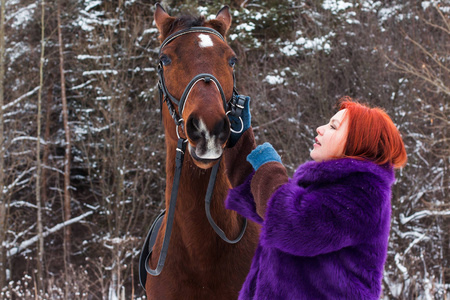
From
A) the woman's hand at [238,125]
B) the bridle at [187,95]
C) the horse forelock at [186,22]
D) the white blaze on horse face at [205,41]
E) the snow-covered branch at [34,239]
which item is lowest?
the snow-covered branch at [34,239]

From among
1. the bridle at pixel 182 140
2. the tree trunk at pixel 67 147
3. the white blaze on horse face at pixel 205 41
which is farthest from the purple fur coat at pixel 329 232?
the tree trunk at pixel 67 147

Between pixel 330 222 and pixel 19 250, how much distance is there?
15.8m

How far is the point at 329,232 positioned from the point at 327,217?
55mm

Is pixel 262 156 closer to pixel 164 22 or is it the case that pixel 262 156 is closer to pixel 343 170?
pixel 343 170

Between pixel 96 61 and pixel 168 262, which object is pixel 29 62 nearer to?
pixel 96 61

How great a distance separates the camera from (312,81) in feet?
41.7

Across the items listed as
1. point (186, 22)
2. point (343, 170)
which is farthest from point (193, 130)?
point (186, 22)

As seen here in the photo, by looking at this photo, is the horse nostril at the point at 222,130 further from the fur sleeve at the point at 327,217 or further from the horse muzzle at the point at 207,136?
the fur sleeve at the point at 327,217

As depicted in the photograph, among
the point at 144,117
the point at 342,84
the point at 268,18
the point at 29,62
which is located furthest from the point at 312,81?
A: the point at 29,62

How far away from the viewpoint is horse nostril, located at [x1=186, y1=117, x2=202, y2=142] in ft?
5.80

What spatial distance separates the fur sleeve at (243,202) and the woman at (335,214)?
15 cm

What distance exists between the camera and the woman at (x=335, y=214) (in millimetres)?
1521

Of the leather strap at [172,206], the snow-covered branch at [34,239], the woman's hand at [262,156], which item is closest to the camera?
the woman's hand at [262,156]

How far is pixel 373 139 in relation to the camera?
5.35ft
